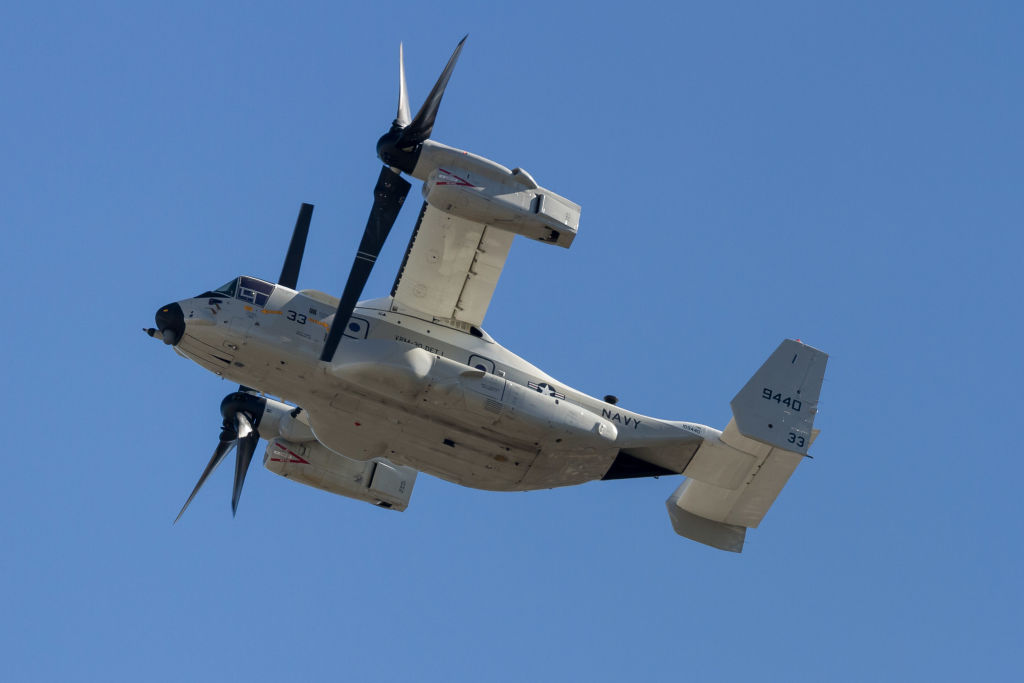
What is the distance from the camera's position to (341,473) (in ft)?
83.4

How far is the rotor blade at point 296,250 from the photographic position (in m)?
24.3

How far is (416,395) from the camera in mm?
21172

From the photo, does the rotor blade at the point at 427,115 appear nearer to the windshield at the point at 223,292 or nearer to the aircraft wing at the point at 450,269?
the aircraft wing at the point at 450,269

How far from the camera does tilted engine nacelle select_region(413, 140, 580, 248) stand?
2075 centimetres

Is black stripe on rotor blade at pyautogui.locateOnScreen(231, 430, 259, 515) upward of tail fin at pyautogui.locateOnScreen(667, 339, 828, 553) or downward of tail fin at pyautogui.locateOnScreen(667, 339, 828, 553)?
downward

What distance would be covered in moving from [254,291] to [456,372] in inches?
145

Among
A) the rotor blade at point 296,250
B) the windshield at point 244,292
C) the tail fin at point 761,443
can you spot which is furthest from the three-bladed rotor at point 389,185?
the tail fin at point 761,443

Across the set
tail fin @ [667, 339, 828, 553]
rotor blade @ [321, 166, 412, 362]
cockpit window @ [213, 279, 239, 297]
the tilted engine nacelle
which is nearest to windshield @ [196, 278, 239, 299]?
cockpit window @ [213, 279, 239, 297]

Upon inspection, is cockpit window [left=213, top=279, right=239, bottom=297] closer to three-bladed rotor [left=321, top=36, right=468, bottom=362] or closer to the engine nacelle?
three-bladed rotor [left=321, top=36, right=468, bottom=362]

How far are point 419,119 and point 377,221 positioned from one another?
6.37ft

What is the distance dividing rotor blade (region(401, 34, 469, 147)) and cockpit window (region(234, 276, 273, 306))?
3392mm

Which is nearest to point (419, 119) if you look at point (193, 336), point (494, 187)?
point (494, 187)

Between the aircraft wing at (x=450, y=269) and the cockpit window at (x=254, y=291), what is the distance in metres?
2.34

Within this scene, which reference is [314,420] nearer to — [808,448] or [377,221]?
[377,221]
